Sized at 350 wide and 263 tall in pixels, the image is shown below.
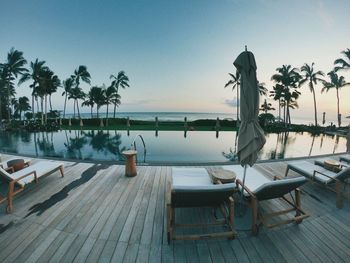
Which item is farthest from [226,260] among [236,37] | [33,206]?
[236,37]

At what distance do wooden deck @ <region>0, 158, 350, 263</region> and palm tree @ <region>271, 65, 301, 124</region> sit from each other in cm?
2123

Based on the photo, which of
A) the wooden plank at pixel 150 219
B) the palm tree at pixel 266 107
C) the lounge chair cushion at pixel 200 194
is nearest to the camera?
the lounge chair cushion at pixel 200 194

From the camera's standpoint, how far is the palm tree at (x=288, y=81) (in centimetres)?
2009

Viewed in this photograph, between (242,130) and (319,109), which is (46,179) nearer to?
(242,130)

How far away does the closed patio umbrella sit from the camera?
223 cm

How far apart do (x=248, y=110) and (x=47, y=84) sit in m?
24.8

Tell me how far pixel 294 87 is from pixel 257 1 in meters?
19.3

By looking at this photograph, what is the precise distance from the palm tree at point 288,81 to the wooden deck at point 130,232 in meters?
21.2

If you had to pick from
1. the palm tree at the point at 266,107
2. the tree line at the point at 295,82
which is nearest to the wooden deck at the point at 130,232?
the tree line at the point at 295,82

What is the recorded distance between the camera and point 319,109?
2036 cm

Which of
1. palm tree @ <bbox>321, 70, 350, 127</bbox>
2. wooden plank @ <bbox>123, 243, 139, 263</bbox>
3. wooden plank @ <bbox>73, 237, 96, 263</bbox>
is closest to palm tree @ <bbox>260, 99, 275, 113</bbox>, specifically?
palm tree @ <bbox>321, 70, 350, 127</bbox>

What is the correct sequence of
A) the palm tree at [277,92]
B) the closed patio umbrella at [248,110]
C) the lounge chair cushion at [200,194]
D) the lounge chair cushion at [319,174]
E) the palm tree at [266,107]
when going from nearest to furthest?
the lounge chair cushion at [200,194] < the closed patio umbrella at [248,110] < the lounge chair cushion at [319,174] < the palm tree at [277,92] < the palm tree at [266,107]

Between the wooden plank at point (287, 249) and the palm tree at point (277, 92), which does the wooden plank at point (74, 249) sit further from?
the palm tree at point (277, 92)

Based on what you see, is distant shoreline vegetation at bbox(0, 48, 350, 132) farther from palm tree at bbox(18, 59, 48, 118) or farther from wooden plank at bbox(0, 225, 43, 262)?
wooden plank at bbox(0, 225, 43, 262)
